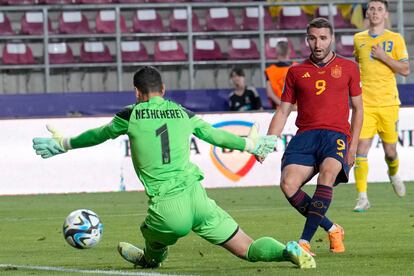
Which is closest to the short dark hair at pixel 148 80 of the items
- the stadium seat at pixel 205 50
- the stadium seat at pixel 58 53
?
the stadium seat at pixel 58 53

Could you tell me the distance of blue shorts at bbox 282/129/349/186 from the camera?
376 inches

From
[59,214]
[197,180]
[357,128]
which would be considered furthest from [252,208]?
[197,180]

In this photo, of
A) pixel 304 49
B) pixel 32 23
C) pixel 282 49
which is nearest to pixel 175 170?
pixel 282 49

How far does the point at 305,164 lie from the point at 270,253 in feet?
6.07

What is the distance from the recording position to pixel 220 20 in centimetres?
2486

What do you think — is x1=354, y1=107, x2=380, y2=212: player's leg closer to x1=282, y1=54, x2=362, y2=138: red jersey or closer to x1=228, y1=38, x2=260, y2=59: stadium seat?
x1=282, y1=54, x2=362, y2=138: red jersey

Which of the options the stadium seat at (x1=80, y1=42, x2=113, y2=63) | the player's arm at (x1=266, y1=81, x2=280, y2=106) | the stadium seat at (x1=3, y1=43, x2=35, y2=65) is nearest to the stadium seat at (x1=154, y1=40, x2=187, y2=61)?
the stadium seat at (x1=80, y1=42, x2=113, y2=63)

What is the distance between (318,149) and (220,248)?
1288 millimetres

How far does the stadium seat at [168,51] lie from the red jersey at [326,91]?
47.4ft

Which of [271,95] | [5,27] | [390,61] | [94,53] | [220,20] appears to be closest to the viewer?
[390,61]

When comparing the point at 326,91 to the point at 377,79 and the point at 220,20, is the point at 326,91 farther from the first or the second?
the point at 220,20

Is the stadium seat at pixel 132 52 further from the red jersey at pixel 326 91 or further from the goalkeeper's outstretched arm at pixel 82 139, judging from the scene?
the goalkeeper's outstretched arm at pixel 82 139

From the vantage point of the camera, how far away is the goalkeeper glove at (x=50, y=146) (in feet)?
27.0

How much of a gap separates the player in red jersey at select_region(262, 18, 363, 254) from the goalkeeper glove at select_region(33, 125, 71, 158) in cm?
216
